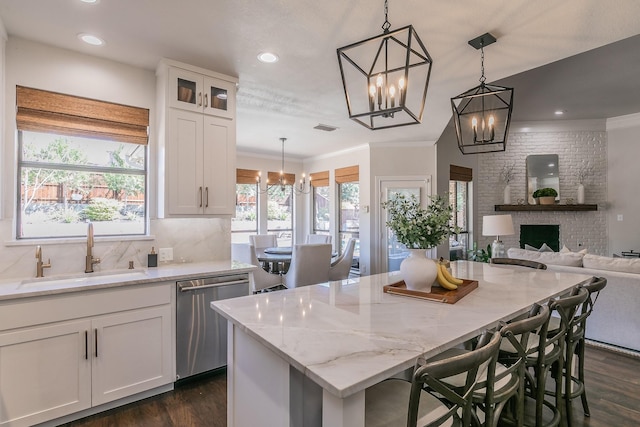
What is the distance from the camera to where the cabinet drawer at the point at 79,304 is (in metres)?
1.95

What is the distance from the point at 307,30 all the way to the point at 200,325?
7.71 feet

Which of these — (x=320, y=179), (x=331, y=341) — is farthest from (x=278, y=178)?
(x=331, y=341)

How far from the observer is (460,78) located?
3086 mm

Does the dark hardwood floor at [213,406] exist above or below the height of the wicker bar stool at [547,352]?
below

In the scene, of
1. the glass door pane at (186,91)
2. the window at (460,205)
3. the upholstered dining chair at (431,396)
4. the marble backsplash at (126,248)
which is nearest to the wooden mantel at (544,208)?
the window at (460,205)

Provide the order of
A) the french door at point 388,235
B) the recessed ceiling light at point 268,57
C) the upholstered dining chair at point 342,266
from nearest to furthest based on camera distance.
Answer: the recessed ceiling light at point 268,57, the upholstered dining chair at point 342,266, the french door at point 388,235

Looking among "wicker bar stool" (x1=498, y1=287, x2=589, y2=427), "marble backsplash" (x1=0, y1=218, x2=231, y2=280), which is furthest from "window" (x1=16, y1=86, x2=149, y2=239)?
"wicker bar stool" (x1=498, y1=287, x2=589, y2=427)

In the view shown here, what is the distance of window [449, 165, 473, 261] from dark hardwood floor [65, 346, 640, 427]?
3.79 m

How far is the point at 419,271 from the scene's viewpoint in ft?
6.25

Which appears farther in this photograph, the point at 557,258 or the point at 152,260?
the point at 557,258

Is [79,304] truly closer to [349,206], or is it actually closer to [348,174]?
[348,174]

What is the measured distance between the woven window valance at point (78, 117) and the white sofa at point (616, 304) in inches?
179

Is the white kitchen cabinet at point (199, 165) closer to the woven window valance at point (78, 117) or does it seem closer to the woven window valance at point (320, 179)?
the woven window valance at point (78, 117)

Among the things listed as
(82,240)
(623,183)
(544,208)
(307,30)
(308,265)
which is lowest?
(308,265)
